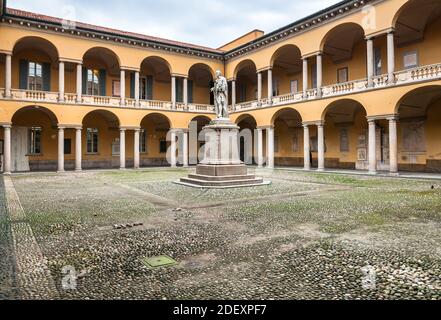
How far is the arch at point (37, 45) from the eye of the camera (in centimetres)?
2166

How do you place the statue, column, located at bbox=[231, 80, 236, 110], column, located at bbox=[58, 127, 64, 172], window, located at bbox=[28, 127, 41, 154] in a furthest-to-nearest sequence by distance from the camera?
column, located at bbox=[231, 80, 236, 110] → window, located at bbox=[28, 127, 41, 154] → column, located at bbox=[58, 127, 64, 172] → the statue

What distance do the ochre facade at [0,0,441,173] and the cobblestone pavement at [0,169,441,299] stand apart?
12472 mm

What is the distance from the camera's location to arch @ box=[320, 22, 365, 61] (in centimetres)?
2063

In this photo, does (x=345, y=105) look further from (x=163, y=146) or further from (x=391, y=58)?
(x=163, y=146)

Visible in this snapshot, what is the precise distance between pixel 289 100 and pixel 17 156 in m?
21.0

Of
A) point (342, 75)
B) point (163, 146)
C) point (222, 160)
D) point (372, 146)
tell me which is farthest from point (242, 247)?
point (163, 146)

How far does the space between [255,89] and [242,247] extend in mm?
28476

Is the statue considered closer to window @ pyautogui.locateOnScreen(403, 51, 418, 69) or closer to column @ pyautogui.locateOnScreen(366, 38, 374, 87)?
column @ pyautogui.locateOnScreen(366, 38, 374, 87)

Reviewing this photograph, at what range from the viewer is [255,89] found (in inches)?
1260

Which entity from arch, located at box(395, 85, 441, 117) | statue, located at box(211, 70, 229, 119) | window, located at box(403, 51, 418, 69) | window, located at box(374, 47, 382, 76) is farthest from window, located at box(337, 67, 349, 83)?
statue, located at box(211, 70, 229, 119)

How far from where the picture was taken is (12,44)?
20.5 m

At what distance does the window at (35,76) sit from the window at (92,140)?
5.06 metres

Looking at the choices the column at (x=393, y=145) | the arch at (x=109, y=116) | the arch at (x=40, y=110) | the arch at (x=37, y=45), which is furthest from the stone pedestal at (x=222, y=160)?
the arch at (x=37, y=45)
